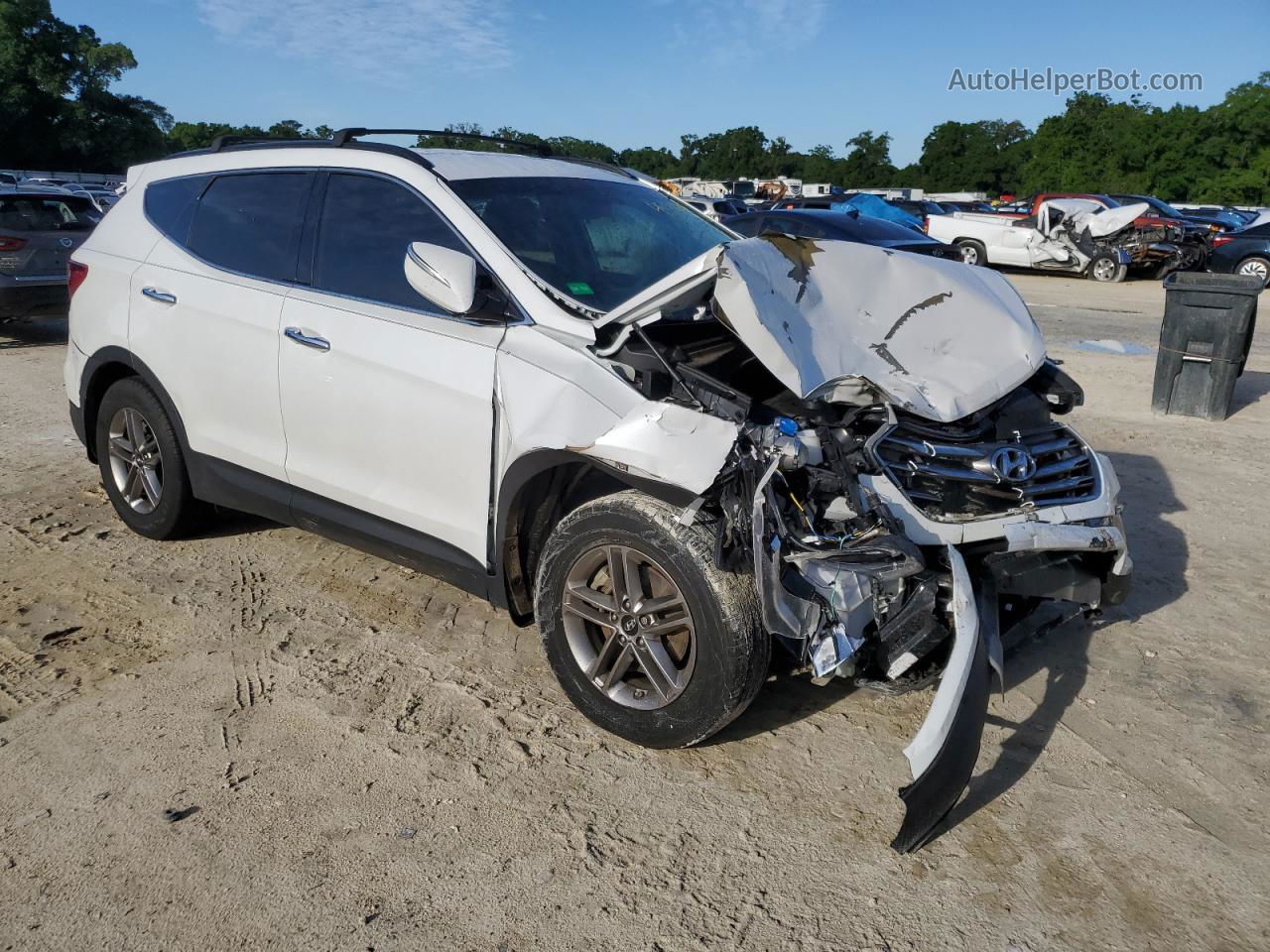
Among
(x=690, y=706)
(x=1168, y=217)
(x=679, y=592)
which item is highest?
(x=1168, y=217)

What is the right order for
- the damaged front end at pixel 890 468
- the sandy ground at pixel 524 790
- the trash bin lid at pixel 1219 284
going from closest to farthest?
the sandy ground at pixel 524 790, the damaged front end at pixel 890 468, the trash bin lid at pixel 1219 284

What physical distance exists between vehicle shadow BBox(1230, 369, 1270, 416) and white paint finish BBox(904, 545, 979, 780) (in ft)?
22.8

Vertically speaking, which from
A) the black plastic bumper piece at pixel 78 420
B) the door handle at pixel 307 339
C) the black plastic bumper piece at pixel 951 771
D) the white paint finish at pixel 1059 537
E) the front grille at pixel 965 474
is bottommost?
the black plastic bumper piece at pixel 951 771

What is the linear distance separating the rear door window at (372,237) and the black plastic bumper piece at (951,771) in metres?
2.40

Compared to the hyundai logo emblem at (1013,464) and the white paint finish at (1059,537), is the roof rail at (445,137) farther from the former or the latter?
the white paint finish at (1059,537)

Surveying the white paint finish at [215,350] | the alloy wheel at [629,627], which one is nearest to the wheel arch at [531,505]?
the alloy wheel at [629,627]

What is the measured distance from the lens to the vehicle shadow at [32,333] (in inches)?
488

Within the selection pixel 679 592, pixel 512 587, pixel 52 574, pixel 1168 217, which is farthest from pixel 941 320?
pixel 1168 217

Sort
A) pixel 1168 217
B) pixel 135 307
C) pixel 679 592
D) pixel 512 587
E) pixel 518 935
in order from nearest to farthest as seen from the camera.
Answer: pixel 518 935 → pixel 679 592 → pixel 512 587 → pixel 135 307 → pixel 1168 217

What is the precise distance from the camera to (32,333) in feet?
43.5

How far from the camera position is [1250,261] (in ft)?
65.5

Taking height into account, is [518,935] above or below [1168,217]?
below

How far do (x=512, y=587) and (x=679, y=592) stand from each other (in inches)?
33.9

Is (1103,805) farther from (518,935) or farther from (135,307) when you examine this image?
(135,307)
